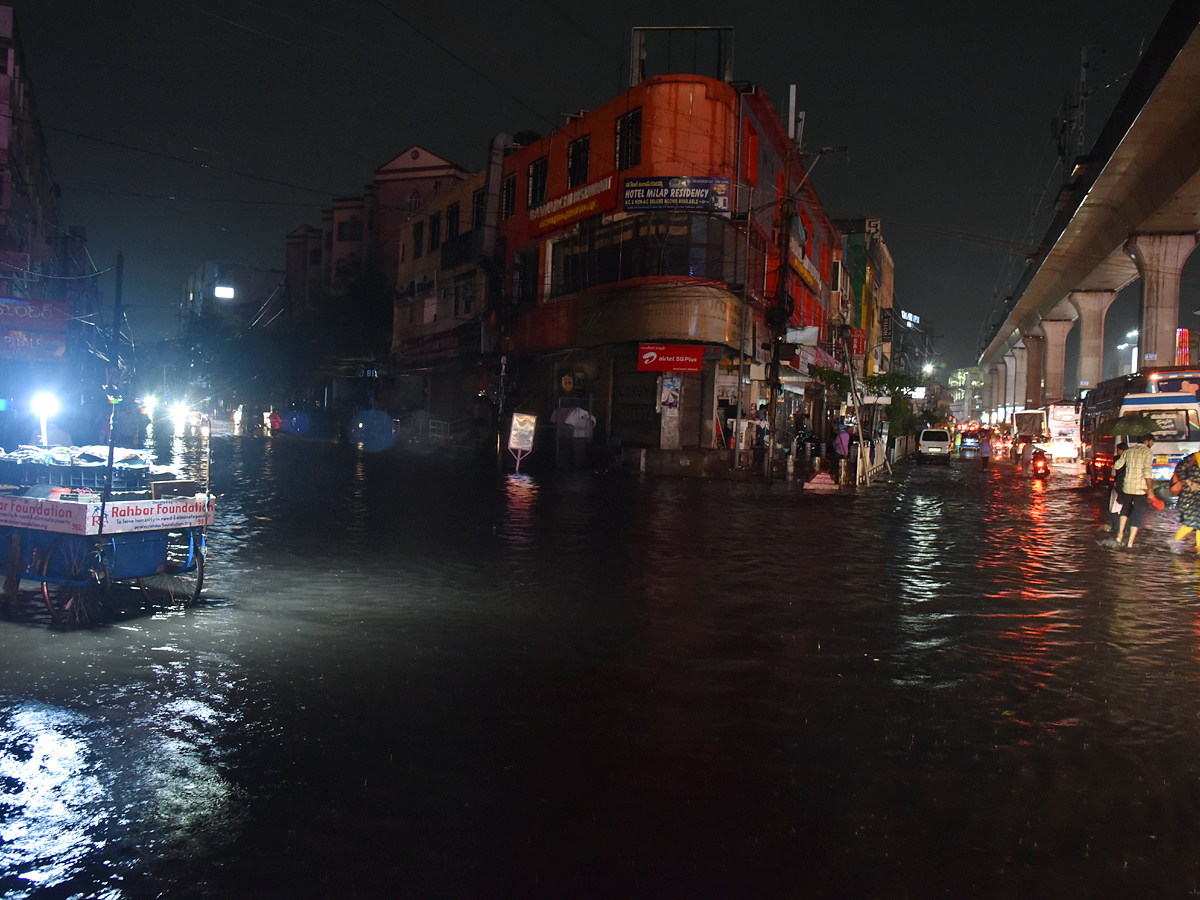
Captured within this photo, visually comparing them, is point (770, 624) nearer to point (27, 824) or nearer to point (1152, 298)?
point (27, 824)

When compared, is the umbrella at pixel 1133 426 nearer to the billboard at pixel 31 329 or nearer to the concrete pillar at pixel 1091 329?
the billboard at pixel 31 329

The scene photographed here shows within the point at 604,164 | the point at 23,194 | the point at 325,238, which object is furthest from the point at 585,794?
the point at 325,238

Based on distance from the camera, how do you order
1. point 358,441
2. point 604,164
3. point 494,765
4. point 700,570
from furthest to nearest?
point 358,441 < point 604,164 < point 700,570 < point 494,765

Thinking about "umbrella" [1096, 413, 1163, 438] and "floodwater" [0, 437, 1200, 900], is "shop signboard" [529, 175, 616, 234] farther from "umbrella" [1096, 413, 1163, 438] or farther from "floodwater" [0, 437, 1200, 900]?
"floodwater" [0, 437, 1200, 900]

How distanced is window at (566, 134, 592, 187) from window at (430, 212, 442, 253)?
15.0 meters

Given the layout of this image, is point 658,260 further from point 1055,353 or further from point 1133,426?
point 1055,353

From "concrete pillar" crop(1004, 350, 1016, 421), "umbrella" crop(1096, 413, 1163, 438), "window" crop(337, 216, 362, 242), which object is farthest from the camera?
"concrete pillar" crop(1004, 350, 1016, 421)

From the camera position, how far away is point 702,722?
546 cm

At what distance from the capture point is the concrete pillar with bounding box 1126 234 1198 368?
1650 inches

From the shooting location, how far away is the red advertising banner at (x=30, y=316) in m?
27.3

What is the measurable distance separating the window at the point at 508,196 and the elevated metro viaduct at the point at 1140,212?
25038 millimetres

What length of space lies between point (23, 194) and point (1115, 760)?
2515 inches

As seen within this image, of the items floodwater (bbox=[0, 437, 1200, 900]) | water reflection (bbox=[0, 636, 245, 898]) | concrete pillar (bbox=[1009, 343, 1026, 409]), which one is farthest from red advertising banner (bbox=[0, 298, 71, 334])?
concrete pillar (bbox=[1009, 343, 1026, 409])

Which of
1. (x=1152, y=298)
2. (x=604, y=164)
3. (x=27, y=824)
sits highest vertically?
(x=604, y=164)
